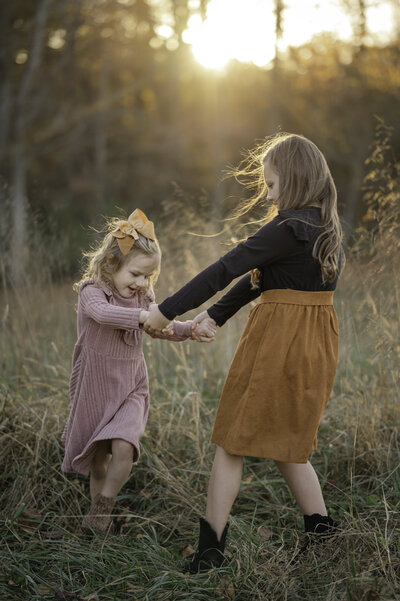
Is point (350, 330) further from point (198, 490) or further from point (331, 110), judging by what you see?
point (331, 110)

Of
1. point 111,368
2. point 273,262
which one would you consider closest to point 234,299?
point 273,262

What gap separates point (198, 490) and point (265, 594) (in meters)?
0.92

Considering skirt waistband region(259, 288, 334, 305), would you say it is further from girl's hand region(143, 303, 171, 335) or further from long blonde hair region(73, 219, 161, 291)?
long blonde hair region(73, 219, 161, 291)

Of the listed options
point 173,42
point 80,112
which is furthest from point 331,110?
point 80,112

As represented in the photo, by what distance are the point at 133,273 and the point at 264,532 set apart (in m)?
1.27

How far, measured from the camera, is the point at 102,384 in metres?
2.59

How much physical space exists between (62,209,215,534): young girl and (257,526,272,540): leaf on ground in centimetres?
63

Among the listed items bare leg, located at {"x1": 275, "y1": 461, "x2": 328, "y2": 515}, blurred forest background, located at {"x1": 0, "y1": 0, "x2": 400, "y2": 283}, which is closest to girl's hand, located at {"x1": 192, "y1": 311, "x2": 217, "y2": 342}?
bare leg, located at {"x1": 275, "y1": 461, "x2": 328, "y2": 515}

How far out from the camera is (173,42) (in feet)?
58.3

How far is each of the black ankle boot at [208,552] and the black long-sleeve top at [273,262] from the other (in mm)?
832

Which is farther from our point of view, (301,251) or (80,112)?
(80,112)

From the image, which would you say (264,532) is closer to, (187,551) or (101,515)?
(187,551)

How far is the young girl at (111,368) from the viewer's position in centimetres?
256

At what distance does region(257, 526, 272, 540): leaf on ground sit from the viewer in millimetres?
2641
